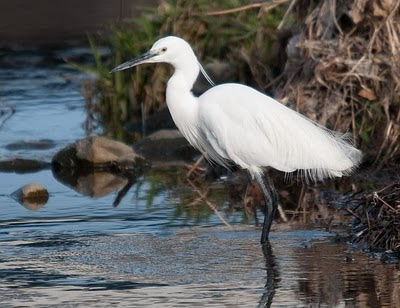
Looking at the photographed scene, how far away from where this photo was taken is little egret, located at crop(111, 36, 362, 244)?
7.87 meters

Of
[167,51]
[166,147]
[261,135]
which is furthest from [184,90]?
[166,147]

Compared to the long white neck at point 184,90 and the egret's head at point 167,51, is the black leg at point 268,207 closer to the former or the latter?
the long white neck at point 184,90

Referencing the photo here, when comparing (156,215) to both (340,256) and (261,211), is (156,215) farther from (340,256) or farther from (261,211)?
Answer: (340,256)

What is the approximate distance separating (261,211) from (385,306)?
3.02m

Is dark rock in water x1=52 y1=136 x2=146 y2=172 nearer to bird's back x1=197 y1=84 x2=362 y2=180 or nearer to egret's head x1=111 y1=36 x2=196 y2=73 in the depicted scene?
bird's back x1=197 y1=84 x2=362 y2=180

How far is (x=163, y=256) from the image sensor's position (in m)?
7.14

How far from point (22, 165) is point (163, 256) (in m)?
3.79

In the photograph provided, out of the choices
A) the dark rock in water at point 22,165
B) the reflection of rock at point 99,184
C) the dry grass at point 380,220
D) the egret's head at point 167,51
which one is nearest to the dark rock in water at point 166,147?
the reflection of rock at point 99,184

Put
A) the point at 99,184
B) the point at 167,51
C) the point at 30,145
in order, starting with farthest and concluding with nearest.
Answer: the point at 30,145 < the point at 99,184 < the point at 167,51

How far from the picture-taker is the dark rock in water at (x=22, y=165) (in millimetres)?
10508

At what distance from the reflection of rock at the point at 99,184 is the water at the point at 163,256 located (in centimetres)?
2

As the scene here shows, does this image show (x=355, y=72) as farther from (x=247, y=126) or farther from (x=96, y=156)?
(x=96, y=156)

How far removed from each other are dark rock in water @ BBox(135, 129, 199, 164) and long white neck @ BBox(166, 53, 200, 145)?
299 cm

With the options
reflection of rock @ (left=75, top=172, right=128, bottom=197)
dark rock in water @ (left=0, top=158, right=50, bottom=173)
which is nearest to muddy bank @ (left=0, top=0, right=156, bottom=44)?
dark rock in water @ (left=0, top=158, right=50, bottom=173)
